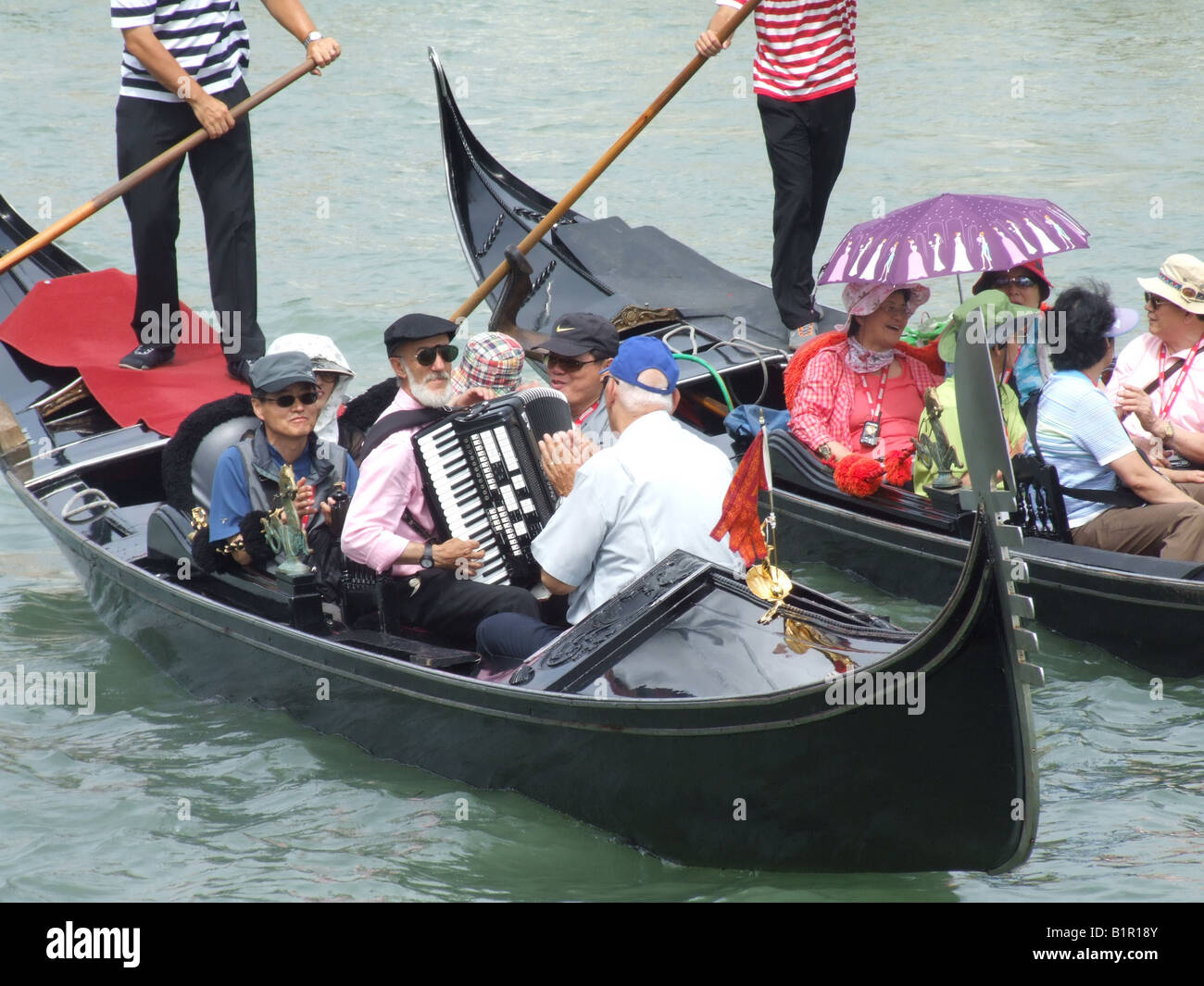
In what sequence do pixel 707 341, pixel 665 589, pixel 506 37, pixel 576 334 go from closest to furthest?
1. pixel 665 589
2. pixel 576 334
3. pixel 707 341
4. pixel 506 37

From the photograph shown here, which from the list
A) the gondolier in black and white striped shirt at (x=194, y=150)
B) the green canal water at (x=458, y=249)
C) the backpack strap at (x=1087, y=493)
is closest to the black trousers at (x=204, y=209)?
the gondolier in black and white striped shirt at (x=194, y=150)

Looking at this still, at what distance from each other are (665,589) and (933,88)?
928 centimetres

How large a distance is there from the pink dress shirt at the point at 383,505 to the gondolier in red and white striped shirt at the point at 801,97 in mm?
2189

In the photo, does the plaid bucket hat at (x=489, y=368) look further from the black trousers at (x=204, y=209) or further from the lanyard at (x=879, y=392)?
the black trousers at (x=204, y=209)

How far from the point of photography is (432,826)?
3.36 m

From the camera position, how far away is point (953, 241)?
4.04 meters

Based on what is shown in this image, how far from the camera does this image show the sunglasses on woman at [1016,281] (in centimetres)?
420

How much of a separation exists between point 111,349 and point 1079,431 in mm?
2753

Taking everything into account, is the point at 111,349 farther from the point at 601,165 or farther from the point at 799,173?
the point at 799,173

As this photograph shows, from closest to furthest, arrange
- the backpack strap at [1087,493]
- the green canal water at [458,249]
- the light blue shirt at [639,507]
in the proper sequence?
the light blue shirt at [639,507] < the green canal water at [458,249] < the backpack strap at [1087,493]

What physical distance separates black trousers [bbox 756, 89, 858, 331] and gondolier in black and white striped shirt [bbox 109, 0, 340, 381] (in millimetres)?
1382

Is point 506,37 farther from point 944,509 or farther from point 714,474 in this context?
point 714,474

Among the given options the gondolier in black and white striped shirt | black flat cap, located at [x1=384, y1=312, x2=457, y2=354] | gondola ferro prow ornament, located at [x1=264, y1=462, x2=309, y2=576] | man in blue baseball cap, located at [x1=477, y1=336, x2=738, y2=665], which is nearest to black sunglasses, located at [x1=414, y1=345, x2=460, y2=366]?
black flat cap, located at [x1=384, y1=312, x2=457, y2=354]
